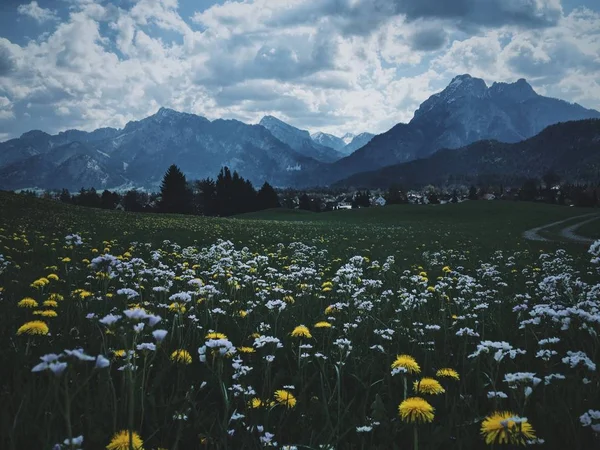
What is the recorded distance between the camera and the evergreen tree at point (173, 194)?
9981 cm

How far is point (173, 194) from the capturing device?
100 meters

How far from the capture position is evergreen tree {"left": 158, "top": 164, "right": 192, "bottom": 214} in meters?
99.8

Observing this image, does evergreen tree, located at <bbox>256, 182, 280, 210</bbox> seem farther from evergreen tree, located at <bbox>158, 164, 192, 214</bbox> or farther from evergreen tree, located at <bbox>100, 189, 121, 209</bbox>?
evergreen tree, located at <bbox>100, 189, 121, 209</bbox>

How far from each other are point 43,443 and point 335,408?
2011 mm

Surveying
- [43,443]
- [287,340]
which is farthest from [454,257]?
[43,443]

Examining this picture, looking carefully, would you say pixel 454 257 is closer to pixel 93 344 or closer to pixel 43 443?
pixel 93 344

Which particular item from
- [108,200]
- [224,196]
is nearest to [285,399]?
[224,196]

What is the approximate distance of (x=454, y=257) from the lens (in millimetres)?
17344

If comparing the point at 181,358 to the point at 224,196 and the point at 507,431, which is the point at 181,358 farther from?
Answer: the point at 224,196

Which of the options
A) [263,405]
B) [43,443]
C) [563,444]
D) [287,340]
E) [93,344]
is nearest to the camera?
[43,443]

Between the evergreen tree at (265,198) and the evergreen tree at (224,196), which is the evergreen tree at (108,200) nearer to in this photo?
the evergreen tree at (224,196)

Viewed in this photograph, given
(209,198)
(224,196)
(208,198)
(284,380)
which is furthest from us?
(208,198)

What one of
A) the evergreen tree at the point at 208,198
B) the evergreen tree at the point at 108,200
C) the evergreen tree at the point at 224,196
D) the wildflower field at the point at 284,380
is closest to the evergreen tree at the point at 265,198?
the evergreen tree at the point at 224,196

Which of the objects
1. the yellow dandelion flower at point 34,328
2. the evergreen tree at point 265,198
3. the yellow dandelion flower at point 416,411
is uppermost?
the evergreen tree at point 265,198
